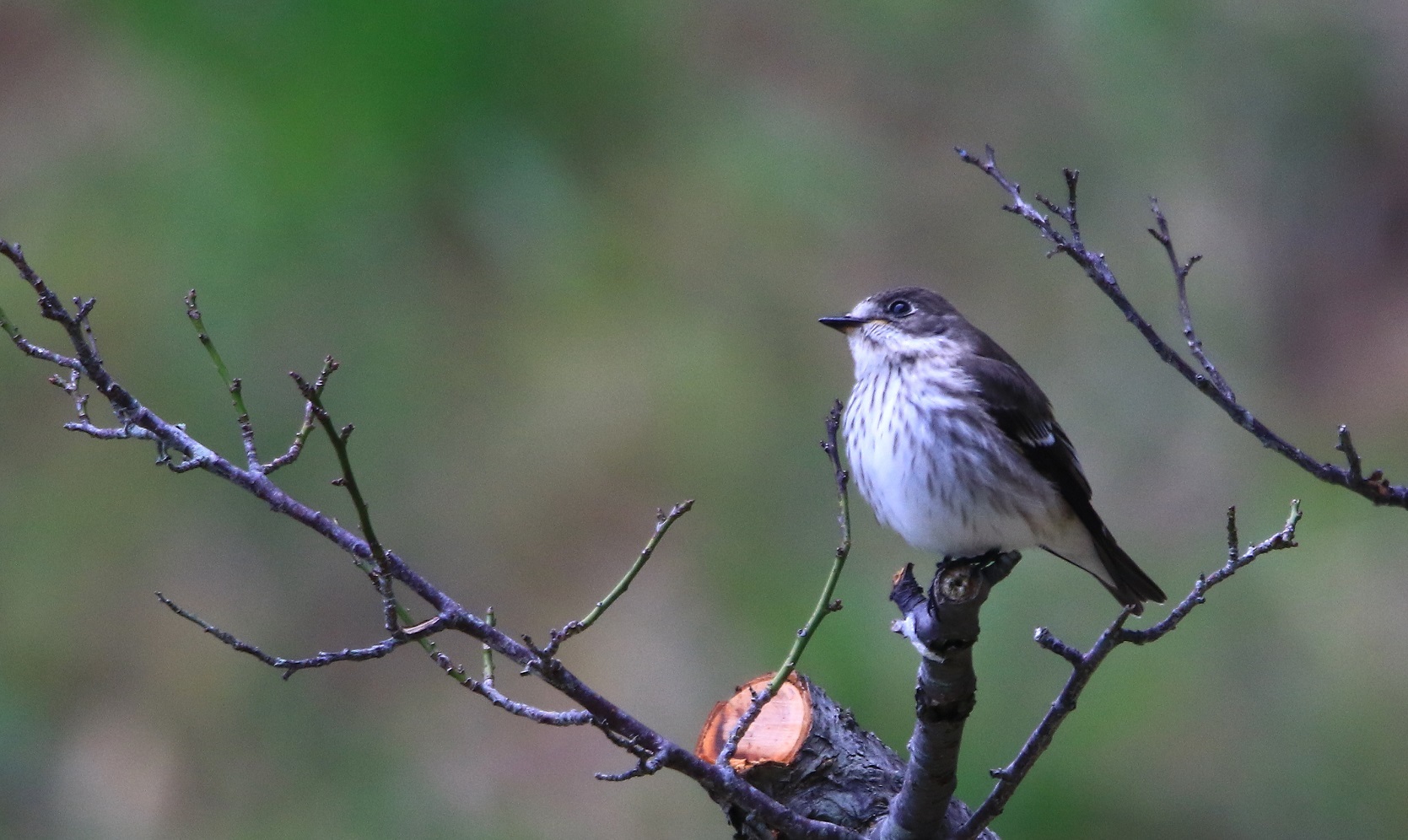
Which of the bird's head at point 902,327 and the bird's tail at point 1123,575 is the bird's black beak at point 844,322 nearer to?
the bird's head at point 902,327

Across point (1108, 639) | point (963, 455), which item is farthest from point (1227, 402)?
point (963, 455)

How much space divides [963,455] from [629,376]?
11.7 ft

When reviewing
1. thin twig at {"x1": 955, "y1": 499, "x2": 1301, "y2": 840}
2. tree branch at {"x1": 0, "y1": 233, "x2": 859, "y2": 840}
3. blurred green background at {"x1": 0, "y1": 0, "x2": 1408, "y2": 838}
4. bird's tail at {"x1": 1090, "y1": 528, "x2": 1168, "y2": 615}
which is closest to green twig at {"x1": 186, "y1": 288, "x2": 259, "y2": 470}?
tree branch at {"x1": 0, "y1": 233, "x2": 859, "y2": 840}

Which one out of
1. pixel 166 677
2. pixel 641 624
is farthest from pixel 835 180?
pixel 166 677

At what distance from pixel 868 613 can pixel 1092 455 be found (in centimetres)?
149

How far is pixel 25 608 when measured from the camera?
618 cm

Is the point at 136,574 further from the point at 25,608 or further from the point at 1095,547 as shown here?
the point at 1095,547

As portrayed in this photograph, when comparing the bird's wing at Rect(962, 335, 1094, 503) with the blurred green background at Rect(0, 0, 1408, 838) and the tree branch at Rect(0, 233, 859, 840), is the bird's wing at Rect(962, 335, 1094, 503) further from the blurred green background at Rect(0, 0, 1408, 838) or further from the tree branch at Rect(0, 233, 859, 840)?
the blurred green background at Rect(0, 0, 1408, 838)

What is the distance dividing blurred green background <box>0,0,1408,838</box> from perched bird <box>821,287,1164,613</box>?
2.08 meters

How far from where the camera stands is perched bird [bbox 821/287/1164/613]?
326 cm

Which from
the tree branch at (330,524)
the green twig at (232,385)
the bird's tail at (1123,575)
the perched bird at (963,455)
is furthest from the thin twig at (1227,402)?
the green twig at (232,385)

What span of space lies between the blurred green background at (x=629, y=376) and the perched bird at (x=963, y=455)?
208 centimetres

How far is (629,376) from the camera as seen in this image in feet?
22.1

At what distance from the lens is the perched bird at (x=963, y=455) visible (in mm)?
3262
